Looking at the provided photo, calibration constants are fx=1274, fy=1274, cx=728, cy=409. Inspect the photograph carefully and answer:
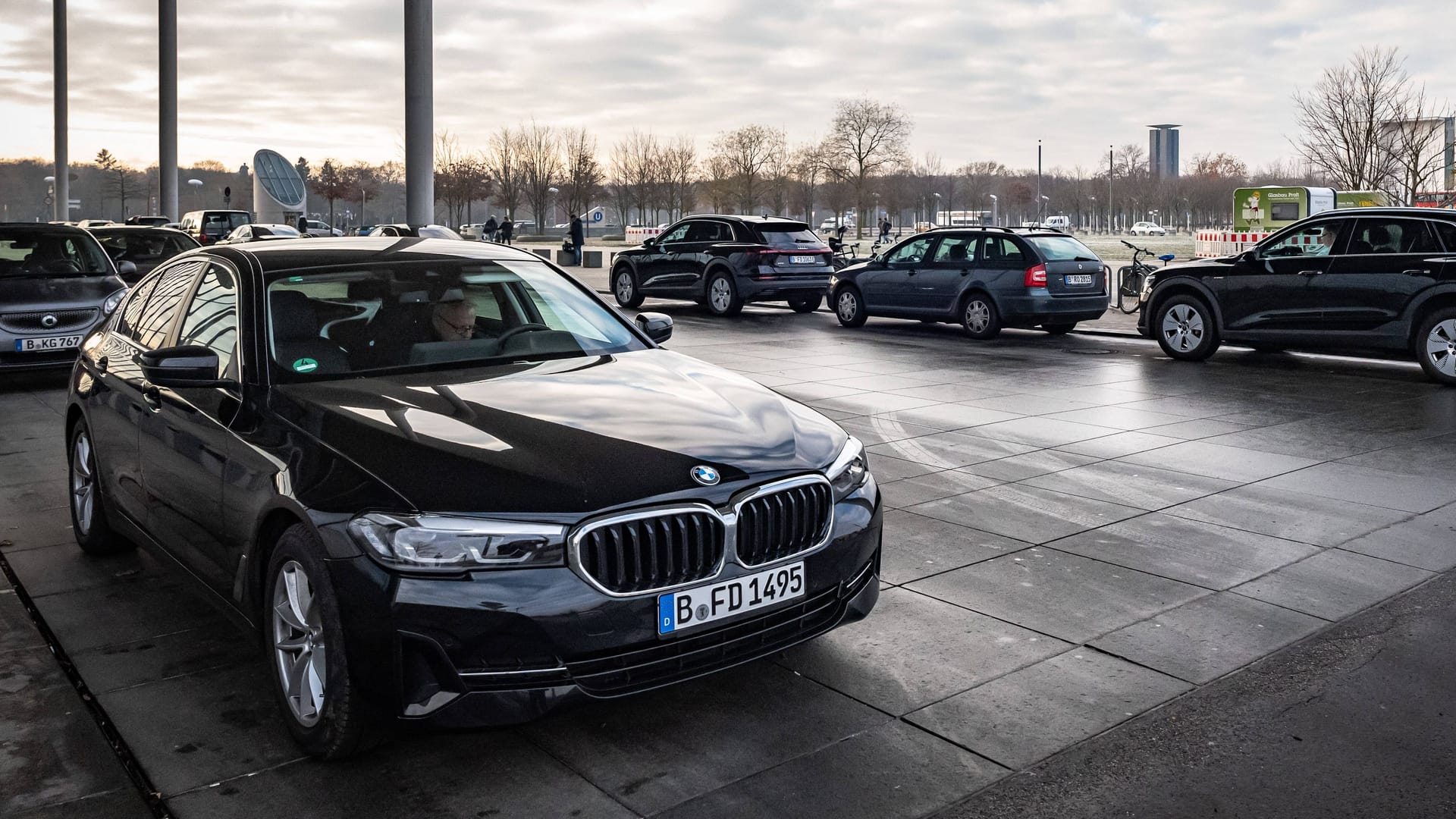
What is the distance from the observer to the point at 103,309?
1241cm

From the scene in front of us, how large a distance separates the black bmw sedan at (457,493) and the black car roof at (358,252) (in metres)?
0.03

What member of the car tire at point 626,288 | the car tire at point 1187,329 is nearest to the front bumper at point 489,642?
the car tire at point 1187,329

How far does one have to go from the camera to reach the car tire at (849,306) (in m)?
19.7

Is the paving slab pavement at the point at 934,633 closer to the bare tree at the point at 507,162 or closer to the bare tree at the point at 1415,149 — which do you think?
the bare tree at the point at 1415,149

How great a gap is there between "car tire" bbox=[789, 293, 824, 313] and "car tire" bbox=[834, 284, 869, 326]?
2886 mm

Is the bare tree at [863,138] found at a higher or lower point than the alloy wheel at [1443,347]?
higher

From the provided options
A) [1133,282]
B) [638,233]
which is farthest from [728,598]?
[638,233]

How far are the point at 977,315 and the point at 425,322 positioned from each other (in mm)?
13988

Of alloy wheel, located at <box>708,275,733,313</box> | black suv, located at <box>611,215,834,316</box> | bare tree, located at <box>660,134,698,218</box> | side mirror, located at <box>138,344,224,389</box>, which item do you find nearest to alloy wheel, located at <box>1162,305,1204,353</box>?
black suv, located at <box>611,215,834,316</box>

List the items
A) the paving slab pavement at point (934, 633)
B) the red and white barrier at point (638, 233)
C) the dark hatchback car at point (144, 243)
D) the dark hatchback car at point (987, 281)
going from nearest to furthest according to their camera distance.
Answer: the paving slab pavement at point (934, 633)
the dark hatchback car at point (987, 281)
the dark hatchback car at point (144, 243)
the red and white barrier at point (638, 233)

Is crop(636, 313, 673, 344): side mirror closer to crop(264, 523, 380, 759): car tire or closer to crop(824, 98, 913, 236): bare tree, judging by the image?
crop(264, 523, 380, 759): car tire

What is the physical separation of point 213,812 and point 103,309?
10.3m

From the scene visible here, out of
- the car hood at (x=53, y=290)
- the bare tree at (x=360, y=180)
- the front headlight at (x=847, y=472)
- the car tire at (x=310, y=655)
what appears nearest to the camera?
the car tire at (x=310, y=655)

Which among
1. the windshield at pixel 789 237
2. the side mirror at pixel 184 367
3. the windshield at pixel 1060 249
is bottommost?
the side mirror at pixel 184 367
